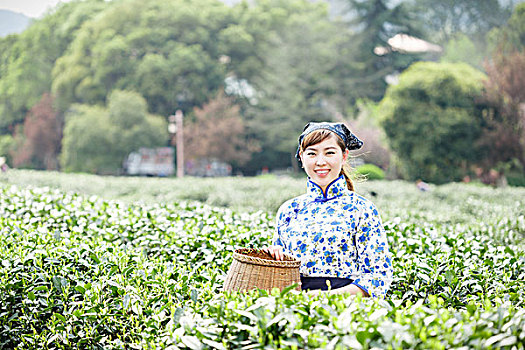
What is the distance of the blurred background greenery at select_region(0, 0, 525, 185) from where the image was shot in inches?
1300

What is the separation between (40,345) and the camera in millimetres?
2799

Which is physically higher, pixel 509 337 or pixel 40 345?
pixel 509 337

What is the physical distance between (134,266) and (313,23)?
3741cm

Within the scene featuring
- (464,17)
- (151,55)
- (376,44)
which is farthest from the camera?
(464,17)

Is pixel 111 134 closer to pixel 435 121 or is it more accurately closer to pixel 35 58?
pixel 35 58

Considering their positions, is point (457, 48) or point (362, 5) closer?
point (362, 5)

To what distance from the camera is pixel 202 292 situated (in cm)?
245

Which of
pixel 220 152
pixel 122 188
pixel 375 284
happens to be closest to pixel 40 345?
pixel 375 284

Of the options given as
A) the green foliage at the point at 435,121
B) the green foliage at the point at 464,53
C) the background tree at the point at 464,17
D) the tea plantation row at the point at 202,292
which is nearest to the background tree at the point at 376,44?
the green foliage at the point at 464,53

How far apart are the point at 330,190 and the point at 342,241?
28cm

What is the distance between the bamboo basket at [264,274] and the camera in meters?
2.21

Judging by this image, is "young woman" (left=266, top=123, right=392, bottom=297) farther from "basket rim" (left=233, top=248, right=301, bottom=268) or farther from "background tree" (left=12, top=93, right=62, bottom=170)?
"background tree" (left=12, top=93, right=62, bottom=170)

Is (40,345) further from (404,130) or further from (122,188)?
(404,130)

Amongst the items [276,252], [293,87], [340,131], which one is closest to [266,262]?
[276,252]
